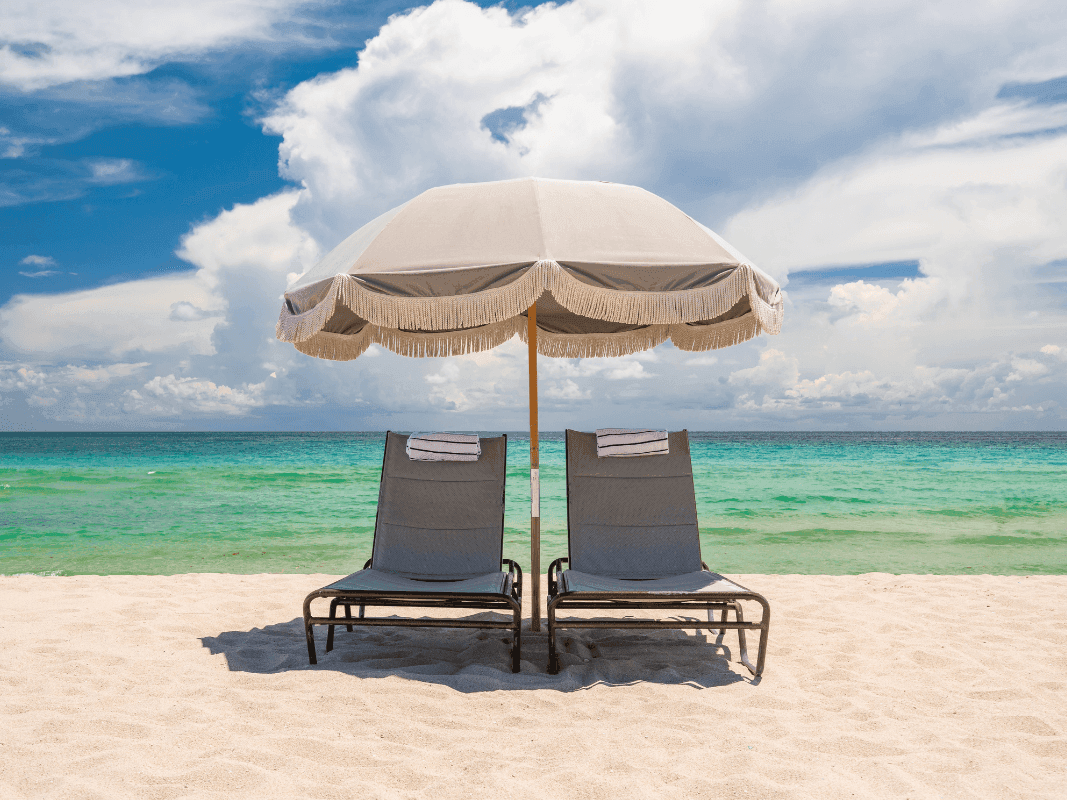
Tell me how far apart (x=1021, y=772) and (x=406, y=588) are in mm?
2665

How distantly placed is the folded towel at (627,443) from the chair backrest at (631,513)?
0.15 feet

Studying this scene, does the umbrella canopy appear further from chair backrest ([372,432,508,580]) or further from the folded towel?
A: chair backrest ([372,432,508,580])

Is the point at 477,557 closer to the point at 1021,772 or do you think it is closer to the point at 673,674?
the point at 673,674

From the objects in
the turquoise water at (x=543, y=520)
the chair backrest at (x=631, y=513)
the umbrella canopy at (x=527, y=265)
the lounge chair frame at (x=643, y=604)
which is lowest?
the turquoise water at (x=543, y=520)

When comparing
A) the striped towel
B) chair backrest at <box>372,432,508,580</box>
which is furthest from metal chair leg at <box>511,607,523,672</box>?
the striped towel

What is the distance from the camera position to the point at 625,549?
13.5 ft

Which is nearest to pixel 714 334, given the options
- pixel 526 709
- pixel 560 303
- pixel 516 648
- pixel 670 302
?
pixel 670 302

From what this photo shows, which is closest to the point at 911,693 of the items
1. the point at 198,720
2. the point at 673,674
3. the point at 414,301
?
the point at 673,674

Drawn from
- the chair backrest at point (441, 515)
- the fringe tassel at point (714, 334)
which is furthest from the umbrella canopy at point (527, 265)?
the chair backrest at point (441, 515)

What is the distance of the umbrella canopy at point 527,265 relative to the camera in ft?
9.95

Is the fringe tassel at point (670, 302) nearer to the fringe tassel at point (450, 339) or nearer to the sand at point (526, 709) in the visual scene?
the fringe tassel at point (450, 339)

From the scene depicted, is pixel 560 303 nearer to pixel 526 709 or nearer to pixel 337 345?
pixel 526 709

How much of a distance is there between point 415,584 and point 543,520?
27.5ft

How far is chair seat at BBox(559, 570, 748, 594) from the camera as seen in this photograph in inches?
134
